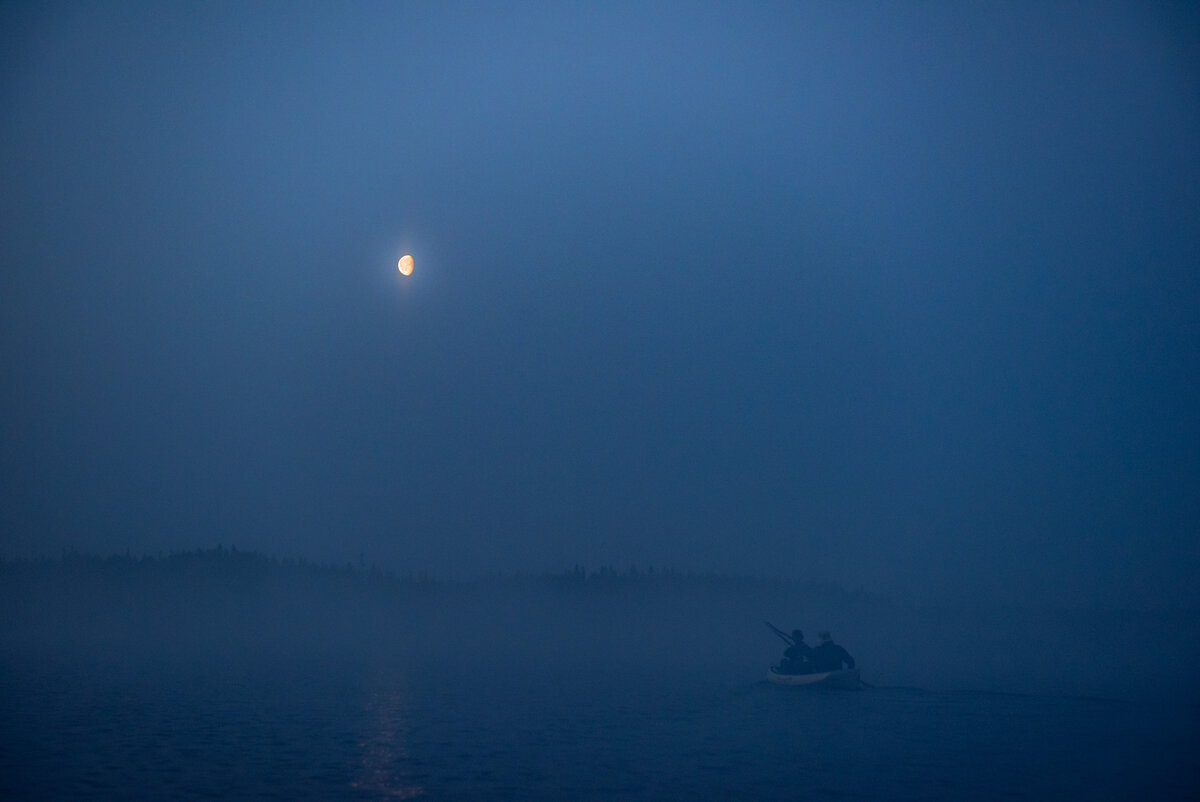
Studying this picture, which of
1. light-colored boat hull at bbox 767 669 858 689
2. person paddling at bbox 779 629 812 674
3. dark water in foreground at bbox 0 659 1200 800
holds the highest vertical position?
person paddling at bbox 779 629 812 674

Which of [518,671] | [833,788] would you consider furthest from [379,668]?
[833,788]

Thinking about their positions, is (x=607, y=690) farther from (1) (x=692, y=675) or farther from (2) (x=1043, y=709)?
(2) (x=1043, y=709)

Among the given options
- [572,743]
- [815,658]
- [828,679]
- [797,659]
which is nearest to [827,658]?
[815,658]

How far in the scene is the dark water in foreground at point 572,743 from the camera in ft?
57.9

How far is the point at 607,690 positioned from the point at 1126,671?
34273 mm

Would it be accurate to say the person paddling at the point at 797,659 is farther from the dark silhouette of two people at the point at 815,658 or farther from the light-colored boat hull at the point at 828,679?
the light-colored boat hull at the point at 828,679

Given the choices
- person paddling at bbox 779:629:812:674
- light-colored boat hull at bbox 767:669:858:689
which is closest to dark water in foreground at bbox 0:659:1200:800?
light-colored boat hull at bbox 767:669:858:689

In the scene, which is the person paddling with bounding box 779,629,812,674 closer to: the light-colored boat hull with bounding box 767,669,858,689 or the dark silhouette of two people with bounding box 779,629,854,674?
the dark silhouette of two people with bounding box 779,629,854,674

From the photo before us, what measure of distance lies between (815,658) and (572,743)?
14090mm

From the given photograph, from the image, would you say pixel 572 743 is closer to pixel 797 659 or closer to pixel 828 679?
pixel 828 679

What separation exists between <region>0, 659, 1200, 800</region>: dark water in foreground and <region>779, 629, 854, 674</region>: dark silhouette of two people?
1134 millimetres

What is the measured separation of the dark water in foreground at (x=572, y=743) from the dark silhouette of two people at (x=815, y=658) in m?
1.13

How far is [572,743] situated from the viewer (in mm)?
23328

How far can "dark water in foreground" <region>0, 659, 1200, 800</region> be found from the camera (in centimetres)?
1766
